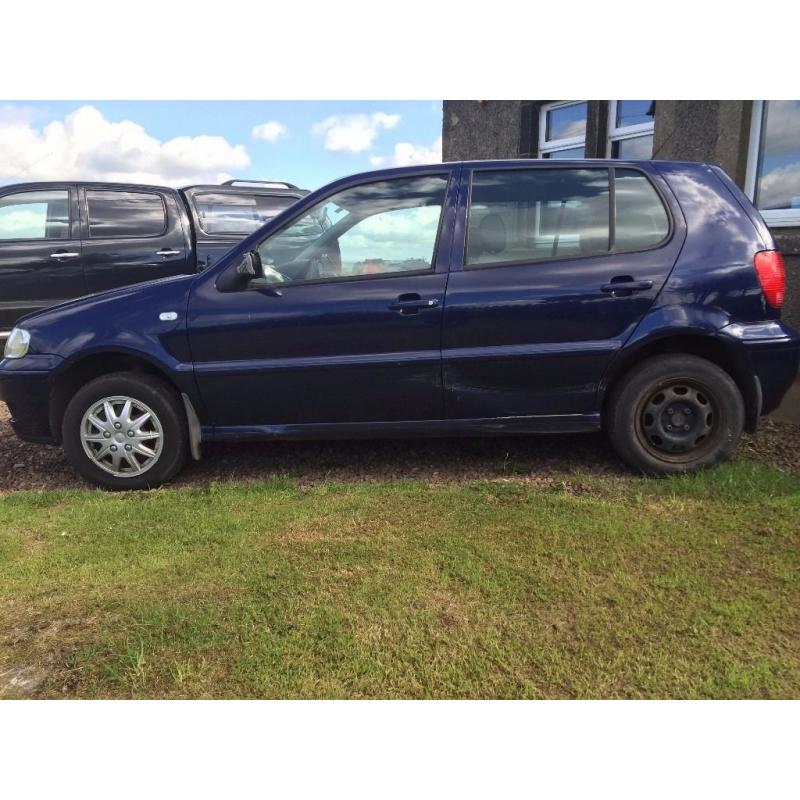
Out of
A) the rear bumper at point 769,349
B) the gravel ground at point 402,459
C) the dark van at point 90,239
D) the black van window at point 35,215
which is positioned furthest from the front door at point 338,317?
the black van window at point 35,215

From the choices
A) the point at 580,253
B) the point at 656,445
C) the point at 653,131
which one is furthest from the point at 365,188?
the point at 653,131

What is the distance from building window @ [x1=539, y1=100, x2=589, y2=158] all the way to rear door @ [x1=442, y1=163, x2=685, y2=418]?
5422 millimetres

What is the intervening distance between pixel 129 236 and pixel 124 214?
25cm

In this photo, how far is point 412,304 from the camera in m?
3.70

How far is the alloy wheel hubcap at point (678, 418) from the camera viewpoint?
377 cm

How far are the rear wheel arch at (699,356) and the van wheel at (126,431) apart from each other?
98.8 inches

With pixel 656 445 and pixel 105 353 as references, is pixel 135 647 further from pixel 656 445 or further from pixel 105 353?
pixel 656 445

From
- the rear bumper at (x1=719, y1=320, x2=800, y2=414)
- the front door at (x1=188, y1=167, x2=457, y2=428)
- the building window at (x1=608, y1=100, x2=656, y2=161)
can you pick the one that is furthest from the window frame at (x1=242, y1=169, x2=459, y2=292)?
the building window at (x1=608, y1=100, x2=656, y2=161)

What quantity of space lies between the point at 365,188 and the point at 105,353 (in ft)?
5.88

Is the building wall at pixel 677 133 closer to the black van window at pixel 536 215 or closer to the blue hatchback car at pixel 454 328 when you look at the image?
the blue hatchback car at pixel 454 328

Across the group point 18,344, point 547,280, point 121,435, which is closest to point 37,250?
point 18,344

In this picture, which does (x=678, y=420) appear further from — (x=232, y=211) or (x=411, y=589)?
(x=232, y=211)

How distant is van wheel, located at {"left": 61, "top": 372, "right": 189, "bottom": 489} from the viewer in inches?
152
